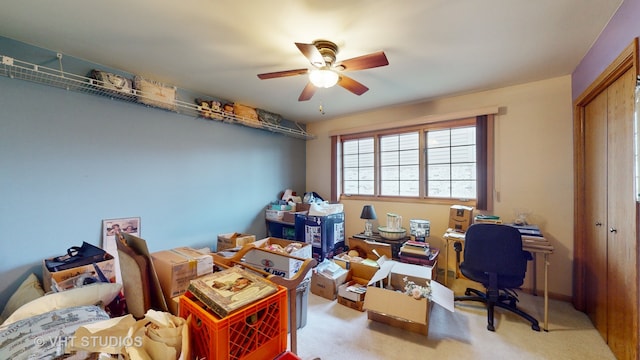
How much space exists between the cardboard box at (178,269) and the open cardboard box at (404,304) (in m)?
1.47

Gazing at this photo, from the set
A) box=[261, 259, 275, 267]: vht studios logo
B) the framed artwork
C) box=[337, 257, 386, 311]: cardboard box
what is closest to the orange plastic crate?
box=[261, 259, 275, 267]: vht studios logo

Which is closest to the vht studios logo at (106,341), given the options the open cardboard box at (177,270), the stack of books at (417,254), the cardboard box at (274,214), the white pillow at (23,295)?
the open cardboard box at (177,270)

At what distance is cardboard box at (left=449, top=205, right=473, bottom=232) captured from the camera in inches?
115

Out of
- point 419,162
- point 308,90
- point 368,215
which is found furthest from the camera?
point 419,162

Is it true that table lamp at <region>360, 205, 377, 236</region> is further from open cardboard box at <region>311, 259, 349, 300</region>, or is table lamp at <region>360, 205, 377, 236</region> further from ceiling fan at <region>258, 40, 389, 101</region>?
ceiling fan at <region>258, 40, 389, 101</region>

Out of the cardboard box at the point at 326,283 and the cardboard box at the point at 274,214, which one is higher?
the cardboard box at the point at 274,214

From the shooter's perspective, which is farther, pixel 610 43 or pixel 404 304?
pixel 404 304

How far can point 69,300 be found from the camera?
51.2 inches

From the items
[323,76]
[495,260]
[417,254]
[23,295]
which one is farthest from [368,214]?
[23,295]

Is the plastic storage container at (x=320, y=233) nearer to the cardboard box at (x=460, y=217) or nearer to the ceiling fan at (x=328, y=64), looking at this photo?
the cardboard box at (x=460, y=217)

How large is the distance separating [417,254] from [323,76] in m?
2.20

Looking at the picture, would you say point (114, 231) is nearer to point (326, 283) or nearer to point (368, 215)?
point (326, 283)

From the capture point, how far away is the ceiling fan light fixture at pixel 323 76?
190cm

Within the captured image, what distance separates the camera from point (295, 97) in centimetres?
328
